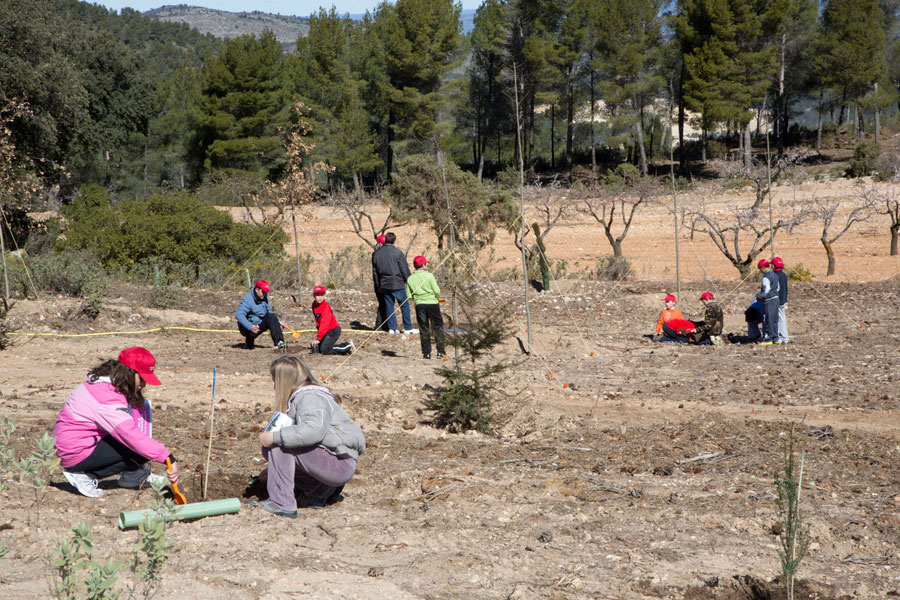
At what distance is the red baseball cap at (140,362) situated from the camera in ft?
16.4

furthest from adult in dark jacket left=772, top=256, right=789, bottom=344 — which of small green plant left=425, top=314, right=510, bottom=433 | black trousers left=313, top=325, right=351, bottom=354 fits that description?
black trousers left=313, top=325, right=351, bottom=354

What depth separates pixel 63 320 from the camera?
1259cm

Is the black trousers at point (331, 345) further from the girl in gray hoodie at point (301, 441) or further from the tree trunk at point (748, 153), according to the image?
the tree trunk at point (748, 153)

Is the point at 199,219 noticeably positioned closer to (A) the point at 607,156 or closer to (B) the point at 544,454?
(B) the point at 544,454

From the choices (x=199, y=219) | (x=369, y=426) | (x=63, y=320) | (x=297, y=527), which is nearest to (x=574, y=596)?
(x=297, y=527)

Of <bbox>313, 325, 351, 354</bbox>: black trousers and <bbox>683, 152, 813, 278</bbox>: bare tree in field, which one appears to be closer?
<bbox>313, 325, 351, 354</bbox>: black trousers

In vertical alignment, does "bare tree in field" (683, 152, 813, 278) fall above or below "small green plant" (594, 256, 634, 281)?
above

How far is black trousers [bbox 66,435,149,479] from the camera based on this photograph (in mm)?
5203

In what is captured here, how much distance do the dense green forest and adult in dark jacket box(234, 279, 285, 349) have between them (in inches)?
1014

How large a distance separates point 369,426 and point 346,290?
9451mm

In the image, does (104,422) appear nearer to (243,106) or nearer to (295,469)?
(295,469)

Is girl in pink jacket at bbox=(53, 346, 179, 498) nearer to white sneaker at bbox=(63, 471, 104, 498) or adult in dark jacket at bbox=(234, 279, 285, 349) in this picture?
white sneaker at bbox=(63, 471, 104, 498)

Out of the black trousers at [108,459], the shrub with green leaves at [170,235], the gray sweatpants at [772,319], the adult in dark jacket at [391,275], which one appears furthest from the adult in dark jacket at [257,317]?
the gray sweatpants at [772,319]

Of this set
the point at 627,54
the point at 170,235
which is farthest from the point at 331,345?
the point at 627,54
